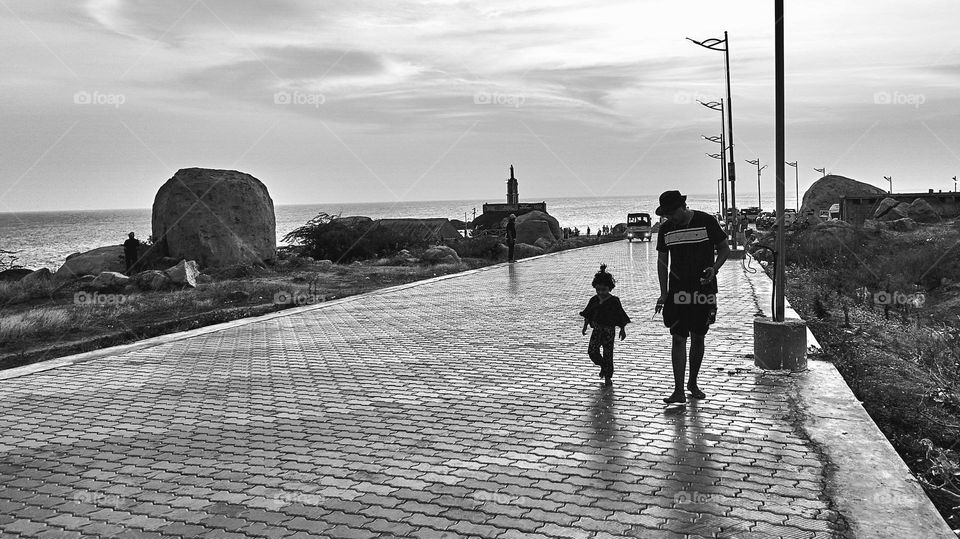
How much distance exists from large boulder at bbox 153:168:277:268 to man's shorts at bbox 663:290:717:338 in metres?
18.9

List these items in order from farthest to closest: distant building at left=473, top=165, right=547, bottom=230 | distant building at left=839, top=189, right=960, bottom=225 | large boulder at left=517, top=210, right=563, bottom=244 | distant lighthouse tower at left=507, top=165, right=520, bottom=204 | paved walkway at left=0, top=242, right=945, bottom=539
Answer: distant lighthouse tower at left=507, top=165, right=520, bottom=204 < distant building at left=473, top=165, right=547, bottom=230 < large boulder at left=517, top=210, right=563, bottom=244 < distant building at left=839, top=189, right=960, bottom=225 < paved walkway at left=0, top=242, right=945, bottom=539

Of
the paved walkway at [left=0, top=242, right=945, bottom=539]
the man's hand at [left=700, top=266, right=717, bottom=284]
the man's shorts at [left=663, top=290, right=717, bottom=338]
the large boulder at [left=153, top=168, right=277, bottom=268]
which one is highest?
the large boulder at [left=153, top=168, right=277, bottom=268]

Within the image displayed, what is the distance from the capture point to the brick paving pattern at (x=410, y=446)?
4.12 metres

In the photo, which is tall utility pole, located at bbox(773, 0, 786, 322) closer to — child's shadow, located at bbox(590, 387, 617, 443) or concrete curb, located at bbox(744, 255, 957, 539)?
concrete curb, located at bbox(744, 255, 957, 539)

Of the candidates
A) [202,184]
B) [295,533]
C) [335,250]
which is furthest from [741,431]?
[335,250]

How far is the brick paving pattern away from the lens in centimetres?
412

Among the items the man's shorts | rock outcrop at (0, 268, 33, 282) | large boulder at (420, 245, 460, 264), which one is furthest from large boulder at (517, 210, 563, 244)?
the man's shorts

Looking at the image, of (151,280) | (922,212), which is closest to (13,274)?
(151,280)

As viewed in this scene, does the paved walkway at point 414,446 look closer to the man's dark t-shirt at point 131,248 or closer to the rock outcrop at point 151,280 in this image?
the rock outcrop at point 151,280

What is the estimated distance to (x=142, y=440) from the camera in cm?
585

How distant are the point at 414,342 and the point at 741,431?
17.4 ft

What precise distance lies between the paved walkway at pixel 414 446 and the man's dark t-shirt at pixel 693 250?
970mm

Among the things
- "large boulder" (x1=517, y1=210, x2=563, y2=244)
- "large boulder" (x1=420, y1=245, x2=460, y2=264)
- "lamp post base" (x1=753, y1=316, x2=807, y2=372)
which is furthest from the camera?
"large boulder" (x1=517, y1=210, x2=563, y2=244)

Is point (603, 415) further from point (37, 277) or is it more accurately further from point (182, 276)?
point (37, 277)
